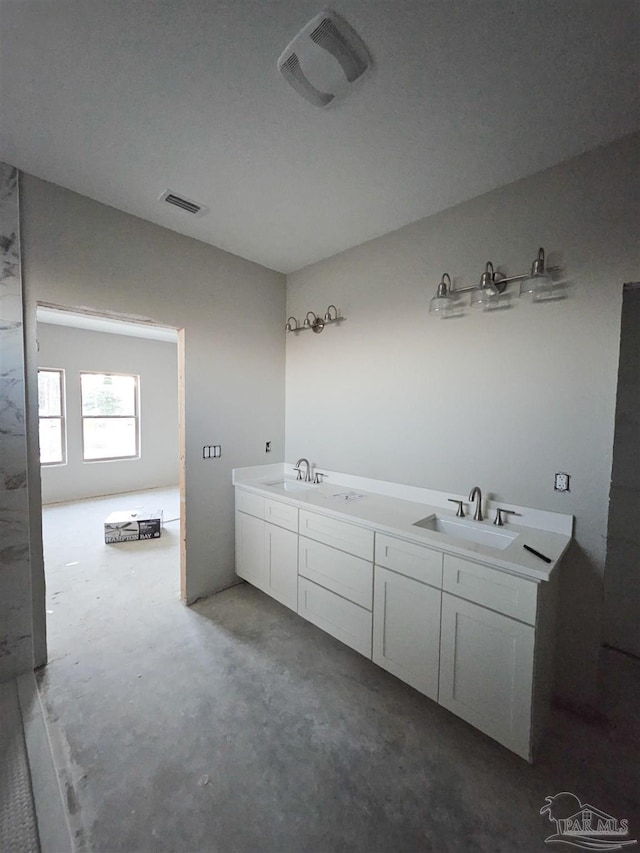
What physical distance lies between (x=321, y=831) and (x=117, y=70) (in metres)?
3.01

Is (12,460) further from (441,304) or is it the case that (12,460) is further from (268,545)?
(441,304)

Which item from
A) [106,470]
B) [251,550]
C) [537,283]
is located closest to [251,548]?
[251,550]

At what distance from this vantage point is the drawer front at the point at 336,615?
203 cm

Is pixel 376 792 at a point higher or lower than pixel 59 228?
lower

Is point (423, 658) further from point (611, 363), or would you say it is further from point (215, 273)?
point (215, 273)

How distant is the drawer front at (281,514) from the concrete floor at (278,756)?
758mm

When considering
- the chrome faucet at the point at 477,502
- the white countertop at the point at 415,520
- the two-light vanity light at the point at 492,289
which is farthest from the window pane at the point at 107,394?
the chrome faucet at the point at 477,502

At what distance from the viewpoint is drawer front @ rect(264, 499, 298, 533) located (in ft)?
7.99

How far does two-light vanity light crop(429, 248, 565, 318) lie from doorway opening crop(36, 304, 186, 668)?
1934 mm

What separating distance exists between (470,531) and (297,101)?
90.9 inches

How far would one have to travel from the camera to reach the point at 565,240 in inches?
69.6

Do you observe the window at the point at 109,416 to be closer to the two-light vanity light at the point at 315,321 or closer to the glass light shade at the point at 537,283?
the two-light vanity light at the point at 315,321

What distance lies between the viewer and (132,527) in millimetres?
4004

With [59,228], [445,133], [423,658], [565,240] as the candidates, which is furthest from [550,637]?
[59,228]
